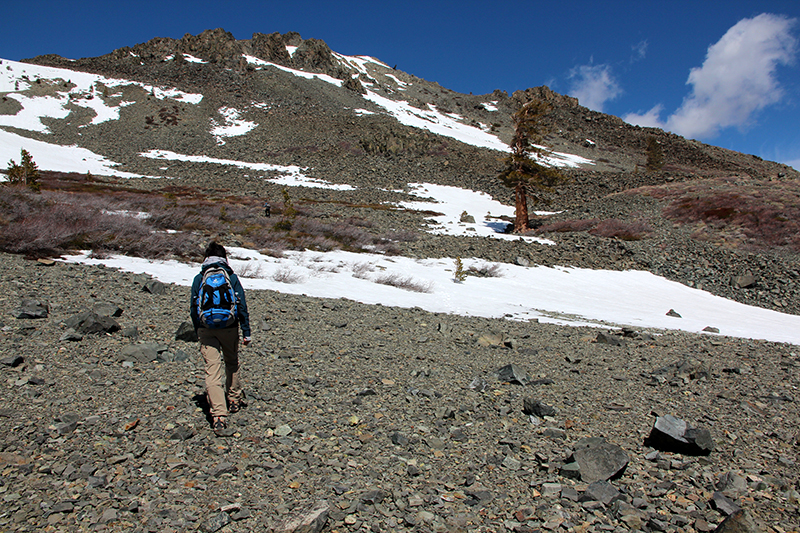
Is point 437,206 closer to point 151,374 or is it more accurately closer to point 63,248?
point 63,248

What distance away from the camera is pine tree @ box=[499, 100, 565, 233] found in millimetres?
31641

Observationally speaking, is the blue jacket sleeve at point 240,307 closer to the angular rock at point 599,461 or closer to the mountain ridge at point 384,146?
the angular rock at point 599,461

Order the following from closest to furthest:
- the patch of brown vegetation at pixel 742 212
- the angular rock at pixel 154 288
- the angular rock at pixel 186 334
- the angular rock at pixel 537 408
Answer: the angular rock at pixel 537 408 → the angular rock at pixel 186 334 → the angular rock at pixel 154 288 → the patch of brown vegetation at pixel 742 212

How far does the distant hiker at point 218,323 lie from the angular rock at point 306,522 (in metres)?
1.63

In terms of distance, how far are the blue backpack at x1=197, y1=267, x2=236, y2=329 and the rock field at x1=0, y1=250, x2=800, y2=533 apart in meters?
1.17

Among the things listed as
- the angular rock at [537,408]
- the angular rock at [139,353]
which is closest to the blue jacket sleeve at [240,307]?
the angular rock at [139,353]

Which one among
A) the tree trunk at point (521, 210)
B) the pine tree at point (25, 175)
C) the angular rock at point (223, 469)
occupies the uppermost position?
the tree trunk at point (521, 210)

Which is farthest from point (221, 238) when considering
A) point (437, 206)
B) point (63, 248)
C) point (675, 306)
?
point (437, 206)

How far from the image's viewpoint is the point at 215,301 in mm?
4570

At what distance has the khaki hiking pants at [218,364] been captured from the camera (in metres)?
4.49

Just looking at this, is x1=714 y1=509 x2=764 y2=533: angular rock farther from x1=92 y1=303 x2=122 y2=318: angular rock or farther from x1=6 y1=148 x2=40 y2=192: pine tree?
x1=6 y1=148 x2=40 y2=192: pine tree

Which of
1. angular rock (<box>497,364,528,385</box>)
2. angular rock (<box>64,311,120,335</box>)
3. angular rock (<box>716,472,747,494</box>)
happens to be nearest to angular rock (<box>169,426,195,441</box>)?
angular rock (<box>64,311,120,335</box>)

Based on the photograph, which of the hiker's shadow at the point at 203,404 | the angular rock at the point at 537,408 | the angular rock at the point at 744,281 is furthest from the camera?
the angular rock at the point at 744,281

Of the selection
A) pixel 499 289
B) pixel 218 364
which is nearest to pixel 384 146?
pixel 499 289
